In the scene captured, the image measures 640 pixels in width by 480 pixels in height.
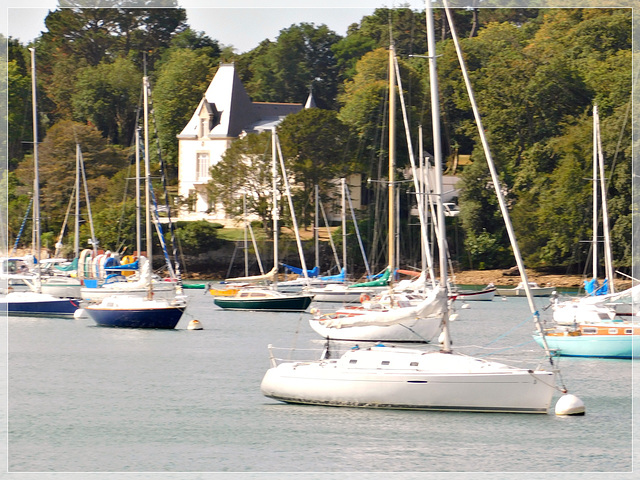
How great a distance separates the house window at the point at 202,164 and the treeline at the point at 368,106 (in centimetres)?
345

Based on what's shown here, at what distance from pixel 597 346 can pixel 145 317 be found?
49.1ft

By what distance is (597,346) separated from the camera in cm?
3111

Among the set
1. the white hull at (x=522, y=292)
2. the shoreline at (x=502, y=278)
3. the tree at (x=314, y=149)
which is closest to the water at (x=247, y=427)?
the white hull at (x=522, y=292)

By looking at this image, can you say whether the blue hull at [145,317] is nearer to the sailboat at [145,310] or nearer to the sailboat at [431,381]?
the sailboat at [145,310]

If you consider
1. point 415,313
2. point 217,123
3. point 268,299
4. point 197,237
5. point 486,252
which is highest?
point 217,123

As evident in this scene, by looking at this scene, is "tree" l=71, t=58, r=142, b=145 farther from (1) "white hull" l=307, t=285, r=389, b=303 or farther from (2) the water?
(2) the water

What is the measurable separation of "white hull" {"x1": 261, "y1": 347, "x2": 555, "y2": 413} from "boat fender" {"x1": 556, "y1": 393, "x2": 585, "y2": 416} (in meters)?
0.61

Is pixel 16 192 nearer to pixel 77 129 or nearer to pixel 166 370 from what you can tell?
pixel 77 129

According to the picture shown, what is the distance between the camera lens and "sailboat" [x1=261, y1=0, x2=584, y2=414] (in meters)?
20.8

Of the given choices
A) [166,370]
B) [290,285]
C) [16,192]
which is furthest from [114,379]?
[16,192]

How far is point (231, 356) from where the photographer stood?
1296 inches

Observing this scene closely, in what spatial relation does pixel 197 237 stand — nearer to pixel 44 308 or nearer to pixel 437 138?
pixel 44 308

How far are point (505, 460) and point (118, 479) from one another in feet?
21.1

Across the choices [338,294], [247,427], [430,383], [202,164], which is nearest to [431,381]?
[430,383]
